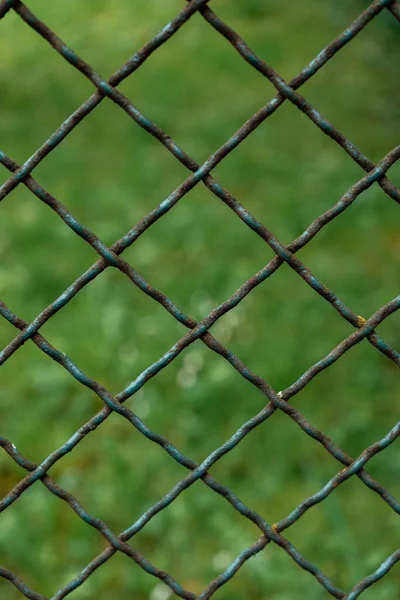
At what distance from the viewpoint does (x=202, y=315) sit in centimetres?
285

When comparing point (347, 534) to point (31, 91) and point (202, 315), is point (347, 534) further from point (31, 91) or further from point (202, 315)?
point (31, 91)

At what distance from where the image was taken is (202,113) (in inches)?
180

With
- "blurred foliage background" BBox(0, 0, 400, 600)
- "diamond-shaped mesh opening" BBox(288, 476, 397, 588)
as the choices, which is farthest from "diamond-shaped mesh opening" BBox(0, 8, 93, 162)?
"diamond-shaped mesh opening" BBox(288, 476, 397, 588)

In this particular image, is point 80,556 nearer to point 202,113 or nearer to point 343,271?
point 343,271

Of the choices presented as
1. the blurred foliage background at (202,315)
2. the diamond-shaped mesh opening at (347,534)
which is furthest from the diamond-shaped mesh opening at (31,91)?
the diamond-shaped mesh opening at (347,534)

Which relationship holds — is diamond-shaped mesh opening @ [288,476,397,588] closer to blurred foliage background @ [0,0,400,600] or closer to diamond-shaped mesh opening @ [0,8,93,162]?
blurred foliage background @ [0,0,400,600]

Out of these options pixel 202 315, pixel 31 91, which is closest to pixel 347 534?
pixel 202 315

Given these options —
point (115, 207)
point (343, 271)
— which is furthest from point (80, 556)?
point (115, 207)

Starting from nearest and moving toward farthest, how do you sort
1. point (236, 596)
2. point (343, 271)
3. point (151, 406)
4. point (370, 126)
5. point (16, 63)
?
point (236, 596) → point (151, 406) → point (343, 271) → point (370, 126) → point (16, 63)

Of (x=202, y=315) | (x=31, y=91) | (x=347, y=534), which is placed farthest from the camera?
(x=31, y=91)

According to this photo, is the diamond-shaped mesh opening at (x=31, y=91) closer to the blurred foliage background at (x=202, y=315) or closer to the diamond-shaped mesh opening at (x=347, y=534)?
the blurred foliage background at (x=202, y=315)

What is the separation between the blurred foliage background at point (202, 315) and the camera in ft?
6.83

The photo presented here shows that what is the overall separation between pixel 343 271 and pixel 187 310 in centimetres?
65

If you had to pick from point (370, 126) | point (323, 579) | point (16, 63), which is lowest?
point (323, 579)
